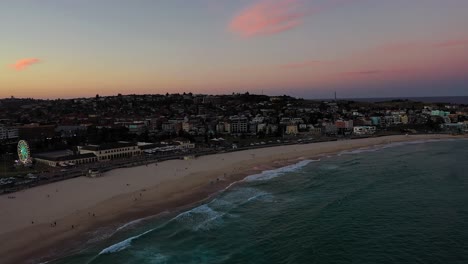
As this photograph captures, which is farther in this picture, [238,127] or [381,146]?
[238,127]

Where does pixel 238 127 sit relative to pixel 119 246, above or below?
above

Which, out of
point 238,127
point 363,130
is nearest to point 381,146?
point 363,130

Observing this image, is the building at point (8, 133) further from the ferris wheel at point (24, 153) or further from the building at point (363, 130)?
the building at point (363, 130)

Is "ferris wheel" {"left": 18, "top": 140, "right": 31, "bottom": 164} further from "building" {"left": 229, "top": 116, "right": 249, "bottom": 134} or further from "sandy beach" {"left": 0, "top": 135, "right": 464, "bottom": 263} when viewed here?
"building" {"left": 229, "top": 116, "right": 249, "bottom": 134}

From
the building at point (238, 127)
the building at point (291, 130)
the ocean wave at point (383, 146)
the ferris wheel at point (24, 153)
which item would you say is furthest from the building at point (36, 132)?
the ocean wave at point (383, 146)

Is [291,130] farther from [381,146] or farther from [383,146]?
[383,146]

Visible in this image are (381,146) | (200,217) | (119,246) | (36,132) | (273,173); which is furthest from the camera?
(36,132)

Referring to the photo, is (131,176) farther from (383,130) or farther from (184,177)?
(383,130)

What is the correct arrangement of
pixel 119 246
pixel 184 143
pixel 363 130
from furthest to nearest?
1. pixel 363 130
2. pixel 184 143
3. pixel 119 246
